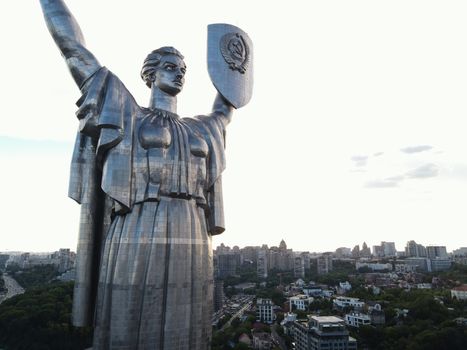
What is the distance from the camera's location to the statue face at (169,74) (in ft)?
23.6

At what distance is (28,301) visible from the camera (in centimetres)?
2947

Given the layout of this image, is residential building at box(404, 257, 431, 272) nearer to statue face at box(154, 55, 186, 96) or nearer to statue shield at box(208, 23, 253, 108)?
statue shield at box(208, 23, 253, 108)

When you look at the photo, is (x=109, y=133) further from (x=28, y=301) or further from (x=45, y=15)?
(x=28, y=301)

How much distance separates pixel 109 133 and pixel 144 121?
2.44 ft

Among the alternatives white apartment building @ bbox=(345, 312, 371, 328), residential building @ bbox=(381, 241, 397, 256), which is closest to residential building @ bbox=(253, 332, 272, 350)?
white apartment building @ bbox=(345, 312, 371, 328)

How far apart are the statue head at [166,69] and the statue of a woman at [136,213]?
0.07 feet

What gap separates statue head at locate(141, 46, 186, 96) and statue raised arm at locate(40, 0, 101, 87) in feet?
3.82

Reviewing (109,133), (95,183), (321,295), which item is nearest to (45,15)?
(109,133)

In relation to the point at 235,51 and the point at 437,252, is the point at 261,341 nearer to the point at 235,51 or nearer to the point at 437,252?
the point at 235,51

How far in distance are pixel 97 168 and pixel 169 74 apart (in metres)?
2.40

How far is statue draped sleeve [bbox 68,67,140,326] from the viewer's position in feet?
20.4

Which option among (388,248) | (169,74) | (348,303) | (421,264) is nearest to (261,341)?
(348,303)

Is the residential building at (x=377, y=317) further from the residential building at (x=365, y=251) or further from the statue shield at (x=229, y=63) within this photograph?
the residential building at (x=365, y=251)

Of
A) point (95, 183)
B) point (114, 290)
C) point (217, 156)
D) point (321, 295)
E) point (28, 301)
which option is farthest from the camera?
point (321, 295)
